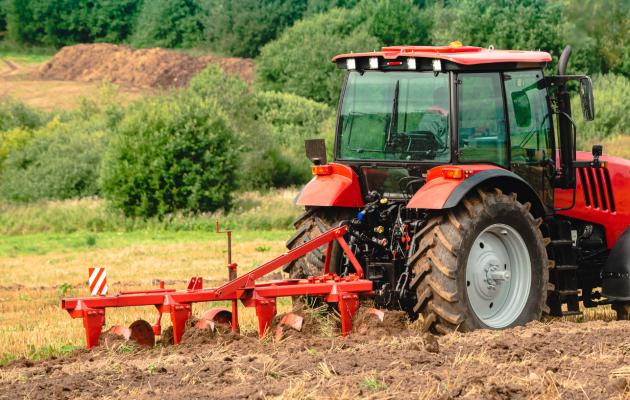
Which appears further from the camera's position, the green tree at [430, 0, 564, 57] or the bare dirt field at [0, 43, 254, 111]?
the bare dirt field at [0, 43, 254, 111]

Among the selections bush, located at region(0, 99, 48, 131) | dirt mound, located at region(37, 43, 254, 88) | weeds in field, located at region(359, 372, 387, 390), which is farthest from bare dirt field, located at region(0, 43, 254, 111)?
weeds in field, located at region(359, 372, 387, 390)

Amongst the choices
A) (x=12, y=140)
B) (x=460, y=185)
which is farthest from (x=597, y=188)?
(x=12, y=140)

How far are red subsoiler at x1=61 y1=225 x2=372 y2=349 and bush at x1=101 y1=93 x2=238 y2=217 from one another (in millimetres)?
19751

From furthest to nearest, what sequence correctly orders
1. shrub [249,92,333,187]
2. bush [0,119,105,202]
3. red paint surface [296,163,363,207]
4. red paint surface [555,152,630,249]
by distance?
1. shrub [249,92,333,187]
2. bush [0,119,105,202]
3. red paint surface [555,152,630,249]
4. red paint surface [296,163,363,207]

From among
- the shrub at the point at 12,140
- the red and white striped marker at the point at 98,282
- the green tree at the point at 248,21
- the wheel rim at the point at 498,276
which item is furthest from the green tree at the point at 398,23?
the red and white striped marker at the point at 98,282

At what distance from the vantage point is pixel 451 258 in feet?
30.8

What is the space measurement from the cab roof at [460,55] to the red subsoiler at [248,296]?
61.6 inches

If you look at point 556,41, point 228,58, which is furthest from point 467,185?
point 228,58

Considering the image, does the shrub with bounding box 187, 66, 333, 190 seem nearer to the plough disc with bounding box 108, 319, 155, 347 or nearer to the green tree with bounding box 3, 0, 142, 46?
the plough disc with bounding box 108, 319, 155, 347

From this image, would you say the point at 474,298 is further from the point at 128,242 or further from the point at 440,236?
the point at 128,242

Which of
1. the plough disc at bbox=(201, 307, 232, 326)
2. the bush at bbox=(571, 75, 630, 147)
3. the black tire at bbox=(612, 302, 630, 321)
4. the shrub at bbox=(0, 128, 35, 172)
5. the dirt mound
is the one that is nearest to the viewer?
the plough disc at bbox=(201, 307, 232, 326)

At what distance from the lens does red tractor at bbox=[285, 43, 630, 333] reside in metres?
9.52

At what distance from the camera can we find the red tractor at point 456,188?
9516mm

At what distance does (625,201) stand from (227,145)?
19681 mm
